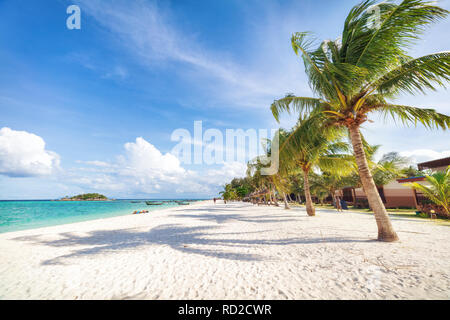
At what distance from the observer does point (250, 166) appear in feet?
95.2

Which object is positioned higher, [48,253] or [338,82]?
[338,82]

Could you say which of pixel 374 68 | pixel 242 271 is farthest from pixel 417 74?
pixel 242 271

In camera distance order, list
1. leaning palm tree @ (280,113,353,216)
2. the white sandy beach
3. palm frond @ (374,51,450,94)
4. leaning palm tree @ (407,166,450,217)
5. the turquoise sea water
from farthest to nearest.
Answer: the turquoise sea water, leaning palm tree @ (407,166,450,217), leaning palm tree @ (280,113,353,216), palm frond @ (374,51,450,94), the white sandy beach

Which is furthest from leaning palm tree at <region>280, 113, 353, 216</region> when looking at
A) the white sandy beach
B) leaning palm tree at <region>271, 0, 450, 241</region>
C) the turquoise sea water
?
the turquoise sea water

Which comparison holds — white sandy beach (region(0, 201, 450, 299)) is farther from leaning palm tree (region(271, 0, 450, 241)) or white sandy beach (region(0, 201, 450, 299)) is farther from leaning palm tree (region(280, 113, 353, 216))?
leaning palm tree (region(280, 113, 353, 216))

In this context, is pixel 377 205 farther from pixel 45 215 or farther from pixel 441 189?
pixel 45 215

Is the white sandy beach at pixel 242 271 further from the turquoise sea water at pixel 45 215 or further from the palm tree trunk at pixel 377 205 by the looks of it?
the turquoise sea water at pixel 45 215

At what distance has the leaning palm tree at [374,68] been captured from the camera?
15.3 feet

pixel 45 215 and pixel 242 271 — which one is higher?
pixel 242 271

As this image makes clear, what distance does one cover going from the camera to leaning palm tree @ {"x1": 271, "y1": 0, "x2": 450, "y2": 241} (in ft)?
15.3

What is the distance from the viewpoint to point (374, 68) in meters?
5.46
